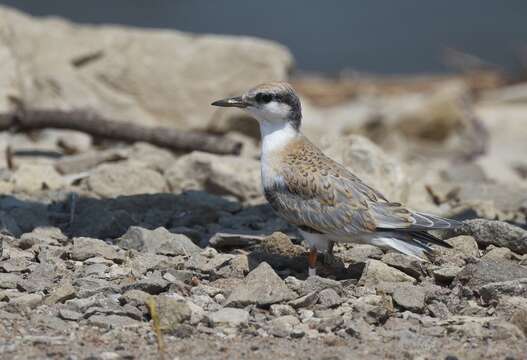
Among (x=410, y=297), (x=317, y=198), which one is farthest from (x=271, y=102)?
(x=410, y=297)

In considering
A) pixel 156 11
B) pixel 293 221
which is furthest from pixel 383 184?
pixel 156 11

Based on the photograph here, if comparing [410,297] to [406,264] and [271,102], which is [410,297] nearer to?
[406,264]

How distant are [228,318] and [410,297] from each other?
1159mm

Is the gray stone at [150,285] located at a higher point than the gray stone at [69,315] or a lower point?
higher

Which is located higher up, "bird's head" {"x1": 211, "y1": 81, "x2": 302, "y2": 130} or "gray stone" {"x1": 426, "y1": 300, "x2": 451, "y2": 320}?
"bird's head" {"x1": 211, "y1": 81, "x2": 302, "y2": 130}

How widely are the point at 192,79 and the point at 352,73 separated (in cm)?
822

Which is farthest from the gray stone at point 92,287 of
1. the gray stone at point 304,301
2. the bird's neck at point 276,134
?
the bird's neck at point 276,134

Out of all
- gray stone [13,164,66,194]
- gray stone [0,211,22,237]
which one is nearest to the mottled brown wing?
gray stone [0,211,22,237]

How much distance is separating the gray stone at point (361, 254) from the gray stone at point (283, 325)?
1283 mm

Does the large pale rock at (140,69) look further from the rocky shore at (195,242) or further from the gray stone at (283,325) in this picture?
the gray stone at (283,325)

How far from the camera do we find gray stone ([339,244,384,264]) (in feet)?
22.4

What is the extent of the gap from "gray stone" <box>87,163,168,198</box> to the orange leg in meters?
2.25

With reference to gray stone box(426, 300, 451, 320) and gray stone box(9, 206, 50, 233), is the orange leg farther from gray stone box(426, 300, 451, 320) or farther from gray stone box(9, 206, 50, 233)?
gray stone box(9, 206, 50, 233)

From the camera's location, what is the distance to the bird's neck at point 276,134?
6832mm
